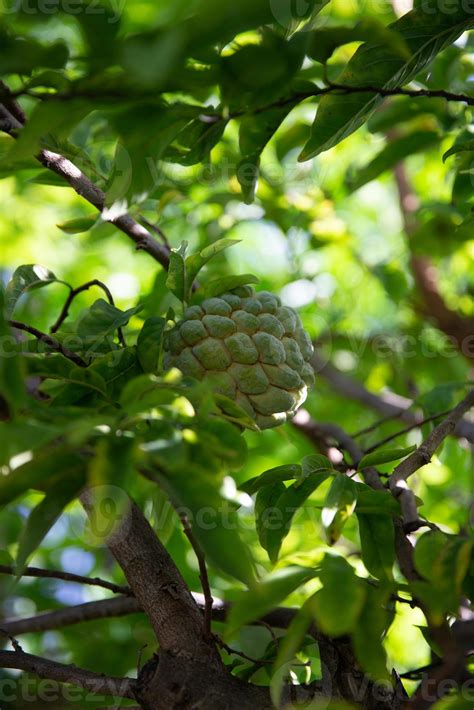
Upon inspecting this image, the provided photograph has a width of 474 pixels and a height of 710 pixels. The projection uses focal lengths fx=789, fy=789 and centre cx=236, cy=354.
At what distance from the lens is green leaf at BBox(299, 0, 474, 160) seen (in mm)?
1572

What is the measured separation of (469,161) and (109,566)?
7.49 feet

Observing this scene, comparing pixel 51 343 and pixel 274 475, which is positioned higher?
pixel 51 343

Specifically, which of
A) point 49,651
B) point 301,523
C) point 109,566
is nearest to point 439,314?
point 301,523

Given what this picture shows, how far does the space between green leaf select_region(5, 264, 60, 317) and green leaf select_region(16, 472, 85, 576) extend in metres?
0.69

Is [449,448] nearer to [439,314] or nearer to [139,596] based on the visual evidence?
[439,314]

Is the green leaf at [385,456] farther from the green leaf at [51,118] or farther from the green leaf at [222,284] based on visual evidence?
the green leaf at [51,118]

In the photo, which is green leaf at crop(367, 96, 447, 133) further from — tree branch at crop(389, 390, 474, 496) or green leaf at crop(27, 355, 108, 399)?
green leaf at crop(27, 355, 108, 399)

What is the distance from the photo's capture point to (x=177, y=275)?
1.81 m

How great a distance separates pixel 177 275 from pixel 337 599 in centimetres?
92

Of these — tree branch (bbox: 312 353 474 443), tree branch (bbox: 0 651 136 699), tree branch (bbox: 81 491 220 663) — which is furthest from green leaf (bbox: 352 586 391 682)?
tree branch (bbox: 312 353 474 443)

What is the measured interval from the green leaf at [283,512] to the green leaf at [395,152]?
1373 millimetres

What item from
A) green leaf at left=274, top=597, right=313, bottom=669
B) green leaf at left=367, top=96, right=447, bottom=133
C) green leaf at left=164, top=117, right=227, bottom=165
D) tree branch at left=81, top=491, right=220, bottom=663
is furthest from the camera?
green leaf at left=367, top=96, right=447, bottom=133

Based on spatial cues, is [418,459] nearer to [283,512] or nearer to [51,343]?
[283,512]

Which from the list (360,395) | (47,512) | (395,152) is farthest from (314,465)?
(360,395)
